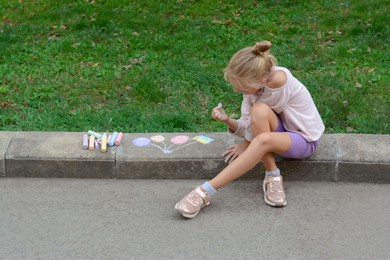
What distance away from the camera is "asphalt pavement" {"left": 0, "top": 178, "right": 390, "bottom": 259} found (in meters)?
3.14

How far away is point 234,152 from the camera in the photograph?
379 centimetres

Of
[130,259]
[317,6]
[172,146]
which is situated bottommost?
[130,259]

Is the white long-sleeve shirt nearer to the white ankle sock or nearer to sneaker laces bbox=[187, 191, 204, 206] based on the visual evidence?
Result: the white ankle sock

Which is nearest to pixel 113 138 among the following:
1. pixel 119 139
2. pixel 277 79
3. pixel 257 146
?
pixel 119 139

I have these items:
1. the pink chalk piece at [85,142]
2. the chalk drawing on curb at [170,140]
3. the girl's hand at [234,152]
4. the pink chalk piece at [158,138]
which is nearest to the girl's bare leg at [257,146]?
the girl's hand at [234,152]

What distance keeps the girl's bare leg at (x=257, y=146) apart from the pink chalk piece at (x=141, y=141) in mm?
678

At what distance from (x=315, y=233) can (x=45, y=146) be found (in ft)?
5.92

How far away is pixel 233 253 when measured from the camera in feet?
10.2

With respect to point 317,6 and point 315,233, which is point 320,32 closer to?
point 317,6

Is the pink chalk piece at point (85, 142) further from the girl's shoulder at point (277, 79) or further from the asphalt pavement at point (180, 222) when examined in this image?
the girl's shoulder at point (277, 79)

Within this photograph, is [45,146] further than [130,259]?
Yes

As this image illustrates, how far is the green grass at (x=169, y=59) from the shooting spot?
4.60m

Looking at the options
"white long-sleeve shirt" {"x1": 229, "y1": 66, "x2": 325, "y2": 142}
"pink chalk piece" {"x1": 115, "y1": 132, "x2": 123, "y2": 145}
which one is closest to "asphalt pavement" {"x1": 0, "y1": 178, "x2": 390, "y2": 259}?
"pink chalk piece" {"x1": 115, "y1": 132, "x2": 123, "y2": 145}

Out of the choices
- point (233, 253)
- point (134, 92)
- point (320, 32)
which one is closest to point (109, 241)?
point (233, 253)
